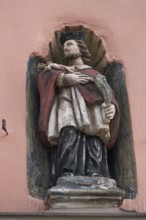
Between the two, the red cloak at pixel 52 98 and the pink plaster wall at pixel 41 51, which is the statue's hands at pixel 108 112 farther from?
the pink plaster wall at pixel 41 51

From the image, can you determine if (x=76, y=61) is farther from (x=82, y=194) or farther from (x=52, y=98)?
(x=82, y=194)

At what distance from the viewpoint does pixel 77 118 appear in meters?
4.28

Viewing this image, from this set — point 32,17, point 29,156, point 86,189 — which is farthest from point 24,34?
point 86,189

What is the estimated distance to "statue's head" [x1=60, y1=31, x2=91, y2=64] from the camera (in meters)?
4.61

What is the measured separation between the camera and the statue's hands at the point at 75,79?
14.5 feet

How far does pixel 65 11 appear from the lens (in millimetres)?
4883

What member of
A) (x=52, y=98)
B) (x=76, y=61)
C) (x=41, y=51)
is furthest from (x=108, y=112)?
(x=41, y=51)

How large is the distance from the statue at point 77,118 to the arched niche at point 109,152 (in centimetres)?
7

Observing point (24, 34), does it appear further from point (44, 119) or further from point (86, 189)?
point (86, 189)

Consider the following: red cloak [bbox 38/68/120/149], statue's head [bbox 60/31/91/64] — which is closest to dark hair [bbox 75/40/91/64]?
statue's head [bbox 60/31/91/64]

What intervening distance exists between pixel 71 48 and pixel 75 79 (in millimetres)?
261

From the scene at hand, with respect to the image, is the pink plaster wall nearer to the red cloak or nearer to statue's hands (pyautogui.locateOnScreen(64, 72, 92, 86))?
the red cloak

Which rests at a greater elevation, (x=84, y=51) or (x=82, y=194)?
(x=84, y=51)

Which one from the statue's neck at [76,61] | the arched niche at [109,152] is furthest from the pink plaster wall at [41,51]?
the statue's neck at [76,61]
